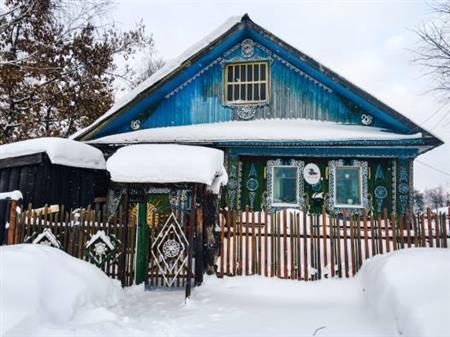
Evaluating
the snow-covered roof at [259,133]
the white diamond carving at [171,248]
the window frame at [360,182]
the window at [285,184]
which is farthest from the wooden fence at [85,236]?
the window frame at [360,182]

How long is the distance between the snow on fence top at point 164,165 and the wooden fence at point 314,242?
161 cm

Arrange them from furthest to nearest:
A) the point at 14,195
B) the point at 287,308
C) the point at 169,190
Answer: the point at 14,195, the point at 169,190, the point at 287,308

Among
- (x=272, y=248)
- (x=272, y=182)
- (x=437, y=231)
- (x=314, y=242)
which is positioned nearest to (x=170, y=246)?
(x=272, y=248)

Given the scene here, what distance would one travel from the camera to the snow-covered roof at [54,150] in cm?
1043

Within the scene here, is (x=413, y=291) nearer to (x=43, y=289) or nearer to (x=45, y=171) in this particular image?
(x=43, y=289)

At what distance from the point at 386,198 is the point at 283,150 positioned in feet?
12.0

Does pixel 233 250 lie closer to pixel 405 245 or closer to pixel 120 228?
pixel 120 228

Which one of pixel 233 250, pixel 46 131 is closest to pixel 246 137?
pixel 233 250

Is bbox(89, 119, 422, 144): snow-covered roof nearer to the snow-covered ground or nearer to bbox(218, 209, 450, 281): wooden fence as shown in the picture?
bbox(218, 209, 450, 281): wooden fence

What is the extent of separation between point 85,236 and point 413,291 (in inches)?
250

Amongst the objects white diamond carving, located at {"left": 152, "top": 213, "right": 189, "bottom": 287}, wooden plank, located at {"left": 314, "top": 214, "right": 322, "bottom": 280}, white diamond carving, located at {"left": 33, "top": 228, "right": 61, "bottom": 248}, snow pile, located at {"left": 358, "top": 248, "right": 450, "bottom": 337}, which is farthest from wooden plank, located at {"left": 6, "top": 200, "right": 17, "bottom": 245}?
snow pile, located at {"left": 358, "top": 248, "right": 450, "bottom": 337}

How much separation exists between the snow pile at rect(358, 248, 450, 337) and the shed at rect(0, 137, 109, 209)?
818 cm

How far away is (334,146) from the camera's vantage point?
481 inches

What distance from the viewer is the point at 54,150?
10453 millimetres
